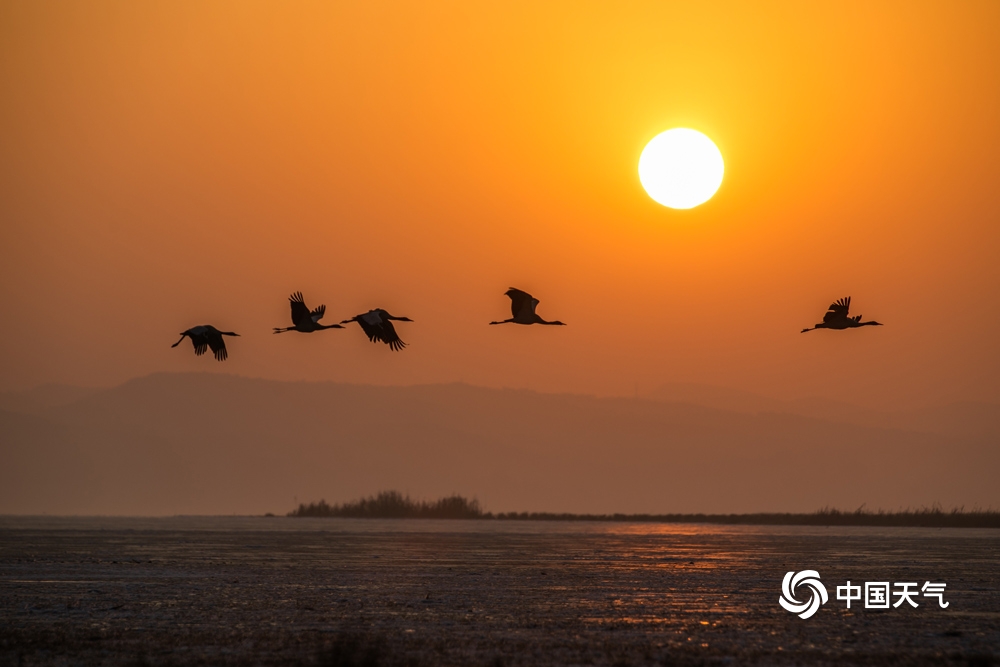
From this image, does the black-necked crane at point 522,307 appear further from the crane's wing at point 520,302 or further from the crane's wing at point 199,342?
the crane's wing at point 199,342

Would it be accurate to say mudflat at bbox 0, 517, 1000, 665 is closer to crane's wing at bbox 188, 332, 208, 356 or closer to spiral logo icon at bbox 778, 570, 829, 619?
spiral logo icon at bbox 778, 570, 829, 619

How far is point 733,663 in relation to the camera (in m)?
20.1

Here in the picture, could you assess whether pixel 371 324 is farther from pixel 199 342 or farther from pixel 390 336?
pixel 199 342

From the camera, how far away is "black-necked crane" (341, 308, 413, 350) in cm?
2967

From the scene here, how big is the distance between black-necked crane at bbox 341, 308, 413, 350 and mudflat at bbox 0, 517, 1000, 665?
585 centimetres

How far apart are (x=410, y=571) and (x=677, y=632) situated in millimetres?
15682

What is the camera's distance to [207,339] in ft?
100

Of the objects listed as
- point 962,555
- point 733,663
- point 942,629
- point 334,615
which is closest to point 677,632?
point 733,663

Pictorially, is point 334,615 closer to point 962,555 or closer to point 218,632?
point 218,632

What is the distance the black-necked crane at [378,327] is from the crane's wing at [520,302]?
469 centimetres

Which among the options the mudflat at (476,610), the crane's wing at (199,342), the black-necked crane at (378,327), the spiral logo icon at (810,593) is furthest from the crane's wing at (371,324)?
the spiral logo icon at (810,593)

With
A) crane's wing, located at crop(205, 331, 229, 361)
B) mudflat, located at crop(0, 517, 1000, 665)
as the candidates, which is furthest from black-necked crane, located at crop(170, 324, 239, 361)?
mudflat, located at crop(0, 517, 1000, 665)

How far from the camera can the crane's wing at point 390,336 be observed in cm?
2941

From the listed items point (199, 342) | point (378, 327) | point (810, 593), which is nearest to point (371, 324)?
point (378, 327)
